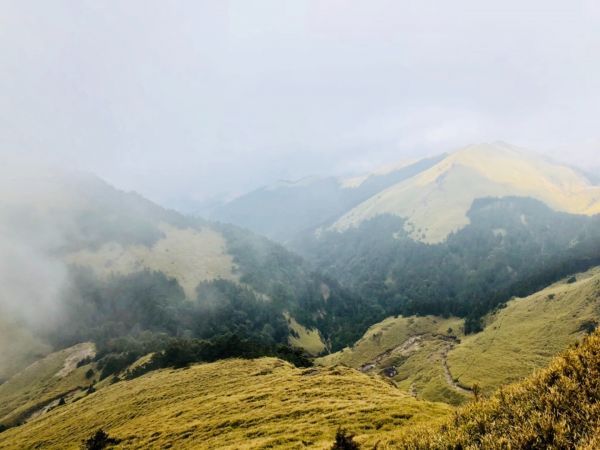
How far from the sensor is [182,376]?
121m

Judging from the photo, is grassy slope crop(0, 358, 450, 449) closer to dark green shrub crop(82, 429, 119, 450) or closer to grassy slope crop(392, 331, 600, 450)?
dark green shrub crop(82, 429, 119, 450)

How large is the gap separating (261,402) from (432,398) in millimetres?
95198

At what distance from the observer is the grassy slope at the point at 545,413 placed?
20.1 metres

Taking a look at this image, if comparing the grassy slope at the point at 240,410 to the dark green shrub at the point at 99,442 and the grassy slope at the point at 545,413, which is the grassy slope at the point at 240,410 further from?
the grassy slope at the point at 545,413

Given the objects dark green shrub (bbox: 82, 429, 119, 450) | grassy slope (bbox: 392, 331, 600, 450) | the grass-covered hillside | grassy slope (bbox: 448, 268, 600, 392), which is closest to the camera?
grassy slope (bbox: 392, 331, 600, 450)

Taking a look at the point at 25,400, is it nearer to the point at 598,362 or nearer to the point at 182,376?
the point at 182,376

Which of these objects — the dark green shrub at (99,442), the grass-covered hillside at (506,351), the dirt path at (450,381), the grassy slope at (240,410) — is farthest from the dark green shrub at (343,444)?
the dirt path at (450,381)

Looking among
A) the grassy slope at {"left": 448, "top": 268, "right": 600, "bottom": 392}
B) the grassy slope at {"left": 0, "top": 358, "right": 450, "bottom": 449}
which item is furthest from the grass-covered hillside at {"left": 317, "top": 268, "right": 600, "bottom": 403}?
the grassy slope at {"left": 0, "top": 358, "right": 450, "bottom": 449}

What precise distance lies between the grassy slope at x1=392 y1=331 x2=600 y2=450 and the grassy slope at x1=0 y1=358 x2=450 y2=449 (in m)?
18.6

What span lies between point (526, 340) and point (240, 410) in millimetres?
146251

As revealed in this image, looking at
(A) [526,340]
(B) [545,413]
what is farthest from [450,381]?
(B) [545,413]

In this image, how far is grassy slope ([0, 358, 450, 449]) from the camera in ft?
178

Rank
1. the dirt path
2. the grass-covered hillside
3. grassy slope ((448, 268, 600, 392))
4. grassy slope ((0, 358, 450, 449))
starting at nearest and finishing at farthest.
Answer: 1. grassy slope ((0, 358, 450, 449))
2. the dirt path
3. the grass-covered hillside
4. grassy slope ((448, 268, 600, 392))

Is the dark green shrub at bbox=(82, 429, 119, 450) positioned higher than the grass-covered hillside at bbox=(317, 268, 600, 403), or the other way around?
the dark green shrub at bbox=(82, 429, 119, 450)
